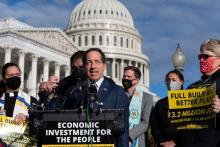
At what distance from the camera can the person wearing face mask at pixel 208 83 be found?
577 centimetres

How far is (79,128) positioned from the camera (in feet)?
17.7

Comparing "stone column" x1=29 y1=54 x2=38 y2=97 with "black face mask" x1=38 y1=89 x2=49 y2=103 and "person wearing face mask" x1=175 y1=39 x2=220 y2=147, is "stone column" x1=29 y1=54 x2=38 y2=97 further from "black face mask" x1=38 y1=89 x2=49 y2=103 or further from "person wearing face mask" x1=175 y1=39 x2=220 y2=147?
"person wearing face mask" x1=175 y1=39 x2=220 y2=147

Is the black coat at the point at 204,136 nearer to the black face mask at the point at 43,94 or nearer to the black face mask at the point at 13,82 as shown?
the black face mask at the point at 43,94

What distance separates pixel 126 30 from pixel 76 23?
33.4ft

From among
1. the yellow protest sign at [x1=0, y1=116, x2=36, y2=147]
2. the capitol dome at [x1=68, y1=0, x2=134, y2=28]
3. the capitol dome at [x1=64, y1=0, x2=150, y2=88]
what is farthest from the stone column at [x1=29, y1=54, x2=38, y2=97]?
the yellow protest sign at [x1=0, y1=116, x2=36, y2=147]

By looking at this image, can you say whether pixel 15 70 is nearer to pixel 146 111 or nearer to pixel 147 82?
pixel 146 111

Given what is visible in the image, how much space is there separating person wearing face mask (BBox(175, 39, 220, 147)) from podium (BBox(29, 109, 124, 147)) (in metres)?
0.91

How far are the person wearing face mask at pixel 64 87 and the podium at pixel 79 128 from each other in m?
0.16

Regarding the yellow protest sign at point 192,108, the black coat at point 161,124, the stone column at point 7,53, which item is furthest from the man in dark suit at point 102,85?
the stone column at point 7,53

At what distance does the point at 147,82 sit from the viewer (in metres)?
112

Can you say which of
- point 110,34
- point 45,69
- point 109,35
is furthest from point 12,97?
point 110,34

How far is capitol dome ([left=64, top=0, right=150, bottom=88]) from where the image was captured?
10619 cm

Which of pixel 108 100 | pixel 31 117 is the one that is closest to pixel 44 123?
pixel 31 117

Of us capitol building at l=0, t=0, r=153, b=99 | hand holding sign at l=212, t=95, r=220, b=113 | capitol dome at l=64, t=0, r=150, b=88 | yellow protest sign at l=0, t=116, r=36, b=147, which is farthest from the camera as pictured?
capitol dome at l=64, t=0, r=150, b=88
